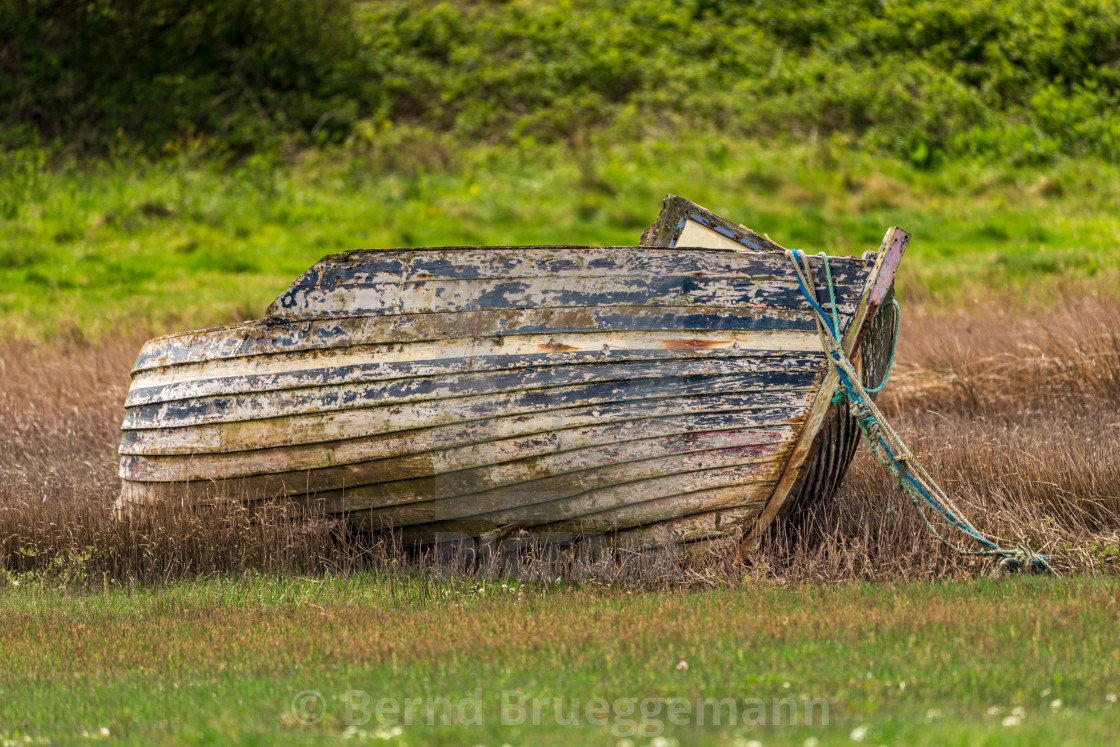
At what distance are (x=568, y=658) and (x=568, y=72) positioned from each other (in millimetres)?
18454

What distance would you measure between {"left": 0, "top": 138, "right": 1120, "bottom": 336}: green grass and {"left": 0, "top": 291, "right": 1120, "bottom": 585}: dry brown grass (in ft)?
12.6

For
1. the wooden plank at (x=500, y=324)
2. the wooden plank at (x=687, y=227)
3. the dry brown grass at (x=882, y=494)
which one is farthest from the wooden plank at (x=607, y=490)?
the wooden plank at (x=687, y=227)

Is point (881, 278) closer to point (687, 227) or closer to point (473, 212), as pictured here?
point (687, 227)

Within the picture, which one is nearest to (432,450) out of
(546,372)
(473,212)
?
(546,372)

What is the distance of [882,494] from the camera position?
20.1 feet

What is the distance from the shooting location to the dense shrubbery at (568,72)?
19.5 meters

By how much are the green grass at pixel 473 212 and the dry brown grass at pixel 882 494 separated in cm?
383

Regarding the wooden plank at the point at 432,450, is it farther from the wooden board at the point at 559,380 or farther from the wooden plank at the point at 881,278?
the wooden plank at the point at 881,278

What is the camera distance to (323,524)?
18.1 feet

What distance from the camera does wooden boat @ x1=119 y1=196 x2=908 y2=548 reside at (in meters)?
5.11

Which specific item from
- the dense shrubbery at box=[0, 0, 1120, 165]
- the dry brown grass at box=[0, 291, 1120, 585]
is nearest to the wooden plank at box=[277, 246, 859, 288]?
the dry brown grass at box=[0, 291, 1120, 585]

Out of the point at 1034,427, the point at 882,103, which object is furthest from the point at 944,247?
the point at 1034,427

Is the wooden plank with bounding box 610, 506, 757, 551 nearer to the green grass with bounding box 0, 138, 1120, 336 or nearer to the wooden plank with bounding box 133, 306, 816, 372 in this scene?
the wooden plank with bounding box 133, 306, 816, 372

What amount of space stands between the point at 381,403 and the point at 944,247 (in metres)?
11.9
